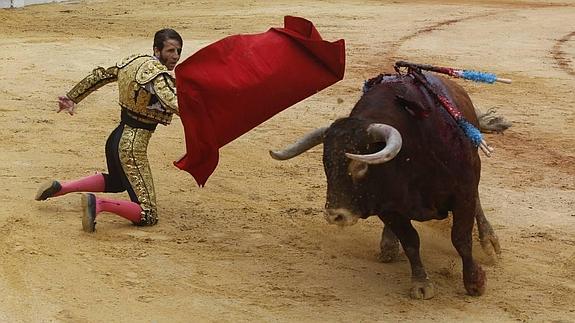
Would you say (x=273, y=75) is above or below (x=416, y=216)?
above

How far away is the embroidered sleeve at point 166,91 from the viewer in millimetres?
5742

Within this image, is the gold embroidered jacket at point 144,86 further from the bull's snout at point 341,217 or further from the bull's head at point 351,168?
the bull's snout at point 341,217

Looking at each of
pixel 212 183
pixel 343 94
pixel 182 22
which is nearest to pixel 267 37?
pixel 212 183

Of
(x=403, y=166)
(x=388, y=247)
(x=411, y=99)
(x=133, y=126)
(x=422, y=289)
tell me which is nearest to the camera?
(x=403, y=166)

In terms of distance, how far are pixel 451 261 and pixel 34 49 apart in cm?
789

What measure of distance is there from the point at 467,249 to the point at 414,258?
0.26 m

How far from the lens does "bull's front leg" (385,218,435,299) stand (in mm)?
5103

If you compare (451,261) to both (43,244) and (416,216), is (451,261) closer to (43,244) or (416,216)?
(416,216)

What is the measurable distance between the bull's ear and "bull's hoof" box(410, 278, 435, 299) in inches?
32.8

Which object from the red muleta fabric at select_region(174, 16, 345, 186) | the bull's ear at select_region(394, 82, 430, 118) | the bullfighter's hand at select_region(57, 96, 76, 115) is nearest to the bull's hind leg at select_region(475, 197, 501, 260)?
the bull's ear at select_region(394, 82, 430, 118)

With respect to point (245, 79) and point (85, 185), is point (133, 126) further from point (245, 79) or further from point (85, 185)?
point (245, 79)

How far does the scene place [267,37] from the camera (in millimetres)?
5660

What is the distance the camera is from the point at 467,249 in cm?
512

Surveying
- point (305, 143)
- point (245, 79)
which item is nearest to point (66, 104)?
point (245, 79)
